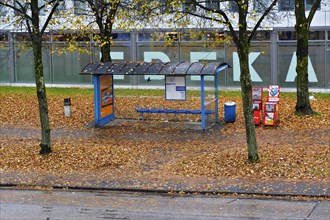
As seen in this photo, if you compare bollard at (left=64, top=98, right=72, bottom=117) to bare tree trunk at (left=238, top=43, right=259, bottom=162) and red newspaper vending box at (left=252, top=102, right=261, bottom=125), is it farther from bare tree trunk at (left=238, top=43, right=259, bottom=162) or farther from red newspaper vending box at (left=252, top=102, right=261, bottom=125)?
bare tree trunk at (left=238, top=43, right=259, bottom=162)

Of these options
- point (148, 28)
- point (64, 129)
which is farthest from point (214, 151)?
point (148, 28)

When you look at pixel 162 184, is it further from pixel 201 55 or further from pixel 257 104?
pixel 201 55

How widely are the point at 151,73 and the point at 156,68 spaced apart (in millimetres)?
388

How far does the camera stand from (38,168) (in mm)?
16391

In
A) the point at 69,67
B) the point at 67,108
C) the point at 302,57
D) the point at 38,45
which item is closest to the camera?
the point at 38,45

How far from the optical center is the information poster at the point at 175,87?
22.2 metres

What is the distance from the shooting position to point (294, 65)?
3061 centimetres

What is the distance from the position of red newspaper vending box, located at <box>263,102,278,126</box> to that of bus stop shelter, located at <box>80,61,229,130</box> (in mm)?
1856

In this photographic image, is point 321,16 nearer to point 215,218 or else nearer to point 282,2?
point 282,2

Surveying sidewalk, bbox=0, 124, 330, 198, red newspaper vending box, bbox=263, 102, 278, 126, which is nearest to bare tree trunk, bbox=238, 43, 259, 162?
sidewalk, bbox=0, 124, 330, 198

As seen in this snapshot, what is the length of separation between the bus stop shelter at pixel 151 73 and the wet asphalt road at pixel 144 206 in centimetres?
776

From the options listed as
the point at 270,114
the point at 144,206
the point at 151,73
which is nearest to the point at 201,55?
the point at 151,73

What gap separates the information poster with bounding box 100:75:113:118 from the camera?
2280 cm

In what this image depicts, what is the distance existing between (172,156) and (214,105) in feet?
19.1
